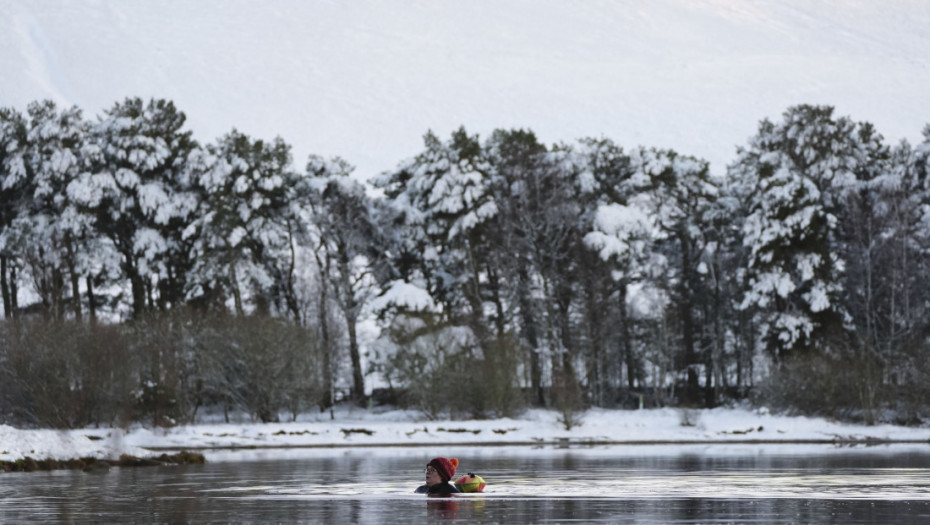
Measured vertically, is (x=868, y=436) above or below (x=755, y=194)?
below

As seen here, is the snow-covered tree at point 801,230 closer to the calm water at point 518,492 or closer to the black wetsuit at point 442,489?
the calm water at point 518,492

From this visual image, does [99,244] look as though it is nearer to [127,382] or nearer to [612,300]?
[127,382]

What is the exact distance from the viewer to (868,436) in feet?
139

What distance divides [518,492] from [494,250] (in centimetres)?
3940

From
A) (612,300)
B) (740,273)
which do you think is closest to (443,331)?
(612,300)

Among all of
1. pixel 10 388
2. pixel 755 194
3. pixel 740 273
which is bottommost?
pixel 10 388

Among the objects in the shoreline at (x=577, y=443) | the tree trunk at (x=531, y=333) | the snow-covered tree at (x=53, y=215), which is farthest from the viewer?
the snow-covered tree at (x=53, y=215)

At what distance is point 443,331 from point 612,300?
12119 millimetres

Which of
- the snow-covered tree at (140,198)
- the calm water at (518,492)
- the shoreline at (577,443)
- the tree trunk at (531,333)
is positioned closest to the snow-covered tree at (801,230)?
the tree trunk at (531,333)

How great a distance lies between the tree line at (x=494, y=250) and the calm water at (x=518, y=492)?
22.2m

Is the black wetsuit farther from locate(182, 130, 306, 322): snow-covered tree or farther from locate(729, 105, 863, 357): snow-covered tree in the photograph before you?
locate(182, 130, 306, 322): snow-covered tree

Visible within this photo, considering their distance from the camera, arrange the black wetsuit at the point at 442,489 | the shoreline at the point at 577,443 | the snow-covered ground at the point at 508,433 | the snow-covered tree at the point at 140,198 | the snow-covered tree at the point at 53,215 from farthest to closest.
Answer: the snow-covered tree at the point at 140,198
the snow-covered tree at the point at 53,215
the snow-covered ground at the point at 508,433
the shoreline at the point at 577,443
the black wetsuit at the point at 442,489

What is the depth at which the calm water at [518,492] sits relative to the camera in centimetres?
1451

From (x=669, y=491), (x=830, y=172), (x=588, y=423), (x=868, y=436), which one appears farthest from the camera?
(x=830, y=172)
